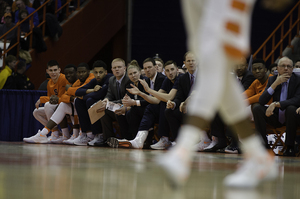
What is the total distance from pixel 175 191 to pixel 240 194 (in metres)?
0.28

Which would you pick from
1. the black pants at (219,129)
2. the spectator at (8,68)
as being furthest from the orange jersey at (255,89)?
the spectator at (8,68)

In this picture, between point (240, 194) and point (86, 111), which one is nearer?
point (240, 194)

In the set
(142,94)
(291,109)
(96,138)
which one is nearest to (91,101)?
(96,138)

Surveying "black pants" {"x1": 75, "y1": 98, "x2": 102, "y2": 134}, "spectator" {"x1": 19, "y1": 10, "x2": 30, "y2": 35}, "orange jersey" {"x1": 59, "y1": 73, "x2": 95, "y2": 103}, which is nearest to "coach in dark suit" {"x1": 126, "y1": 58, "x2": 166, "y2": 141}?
"black pants" {"x1": 75, "y1": 98, "x2": 102, "y2": 134}

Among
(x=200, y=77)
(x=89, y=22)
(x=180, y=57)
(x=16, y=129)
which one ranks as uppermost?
(x=89, y=22)

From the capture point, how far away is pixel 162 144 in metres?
6.43

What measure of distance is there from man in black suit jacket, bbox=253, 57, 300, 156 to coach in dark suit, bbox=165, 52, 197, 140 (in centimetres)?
108

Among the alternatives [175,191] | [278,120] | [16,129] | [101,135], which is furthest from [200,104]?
[16,129]

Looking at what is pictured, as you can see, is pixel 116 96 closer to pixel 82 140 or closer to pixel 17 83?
pixel 82 140

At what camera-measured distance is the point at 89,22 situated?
13258 millimetres

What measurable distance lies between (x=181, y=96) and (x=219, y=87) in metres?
4.52

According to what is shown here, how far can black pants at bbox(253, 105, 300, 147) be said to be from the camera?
212 inches

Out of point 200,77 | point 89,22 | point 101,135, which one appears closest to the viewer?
point 200,77

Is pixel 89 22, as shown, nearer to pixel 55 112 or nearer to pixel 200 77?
pixel 55 112
